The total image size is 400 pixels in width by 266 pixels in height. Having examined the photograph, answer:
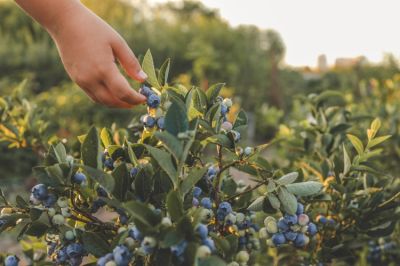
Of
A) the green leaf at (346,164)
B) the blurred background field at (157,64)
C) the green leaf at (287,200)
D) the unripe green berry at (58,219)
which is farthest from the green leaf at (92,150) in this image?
the blurred background field at (157,64)

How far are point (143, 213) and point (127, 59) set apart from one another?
37cm

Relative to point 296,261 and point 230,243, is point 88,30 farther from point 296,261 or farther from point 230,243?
point 296,261

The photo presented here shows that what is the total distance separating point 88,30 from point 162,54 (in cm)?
1188

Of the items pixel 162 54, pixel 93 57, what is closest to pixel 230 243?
pixel 93 57

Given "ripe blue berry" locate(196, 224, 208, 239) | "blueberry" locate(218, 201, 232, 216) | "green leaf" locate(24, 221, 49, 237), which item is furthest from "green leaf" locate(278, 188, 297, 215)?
"green leaf" locate(24, 221, 49, 237)

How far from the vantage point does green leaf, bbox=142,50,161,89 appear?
3.51 feet

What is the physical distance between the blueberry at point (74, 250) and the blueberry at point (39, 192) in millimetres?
103

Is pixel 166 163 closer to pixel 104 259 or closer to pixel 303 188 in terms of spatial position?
pixel 104 259

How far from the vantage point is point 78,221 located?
1043 mm

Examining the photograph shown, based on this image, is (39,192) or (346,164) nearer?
(39,192)

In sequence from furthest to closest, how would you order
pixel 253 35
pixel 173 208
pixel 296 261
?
1. pixel 253 35
2. pixel 296 261
3. pixel 173 208

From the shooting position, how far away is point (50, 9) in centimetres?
102

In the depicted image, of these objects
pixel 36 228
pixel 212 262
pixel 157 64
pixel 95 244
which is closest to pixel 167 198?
pixel 212 262

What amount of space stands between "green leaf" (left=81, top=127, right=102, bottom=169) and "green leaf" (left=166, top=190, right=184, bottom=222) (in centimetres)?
17
